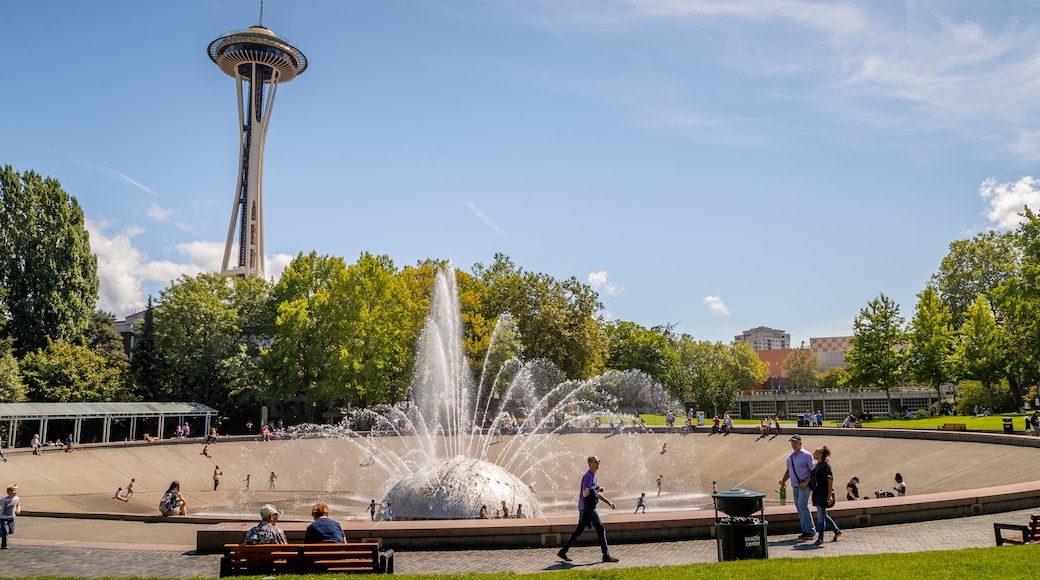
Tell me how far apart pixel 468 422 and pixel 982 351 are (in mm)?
36915

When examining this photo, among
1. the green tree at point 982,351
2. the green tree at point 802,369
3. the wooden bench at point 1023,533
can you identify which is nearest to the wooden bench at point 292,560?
the wooden bench at point 1023,533

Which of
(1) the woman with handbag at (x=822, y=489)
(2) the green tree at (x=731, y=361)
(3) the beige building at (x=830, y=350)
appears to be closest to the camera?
(1) the woman with handbag at (x=822, y=489)

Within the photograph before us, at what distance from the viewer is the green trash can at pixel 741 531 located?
32.2 ft

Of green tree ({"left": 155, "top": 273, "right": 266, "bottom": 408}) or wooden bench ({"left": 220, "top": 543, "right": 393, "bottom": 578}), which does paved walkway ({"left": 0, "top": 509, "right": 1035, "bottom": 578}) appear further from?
green tree ({"left": 155, "top": 273, "right": 266, "bottom": 408})

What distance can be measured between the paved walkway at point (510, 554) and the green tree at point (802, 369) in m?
115

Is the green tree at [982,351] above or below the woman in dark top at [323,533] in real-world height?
above

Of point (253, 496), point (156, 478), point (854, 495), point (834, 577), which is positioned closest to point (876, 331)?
point (854, 495)

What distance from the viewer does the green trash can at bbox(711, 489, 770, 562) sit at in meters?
9.81

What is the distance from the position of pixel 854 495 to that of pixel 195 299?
48.2 m

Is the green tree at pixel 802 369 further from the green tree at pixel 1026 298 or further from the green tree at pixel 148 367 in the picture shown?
the green tree at pixel 148 367

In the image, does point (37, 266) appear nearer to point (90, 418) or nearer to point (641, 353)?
point (90, 418)

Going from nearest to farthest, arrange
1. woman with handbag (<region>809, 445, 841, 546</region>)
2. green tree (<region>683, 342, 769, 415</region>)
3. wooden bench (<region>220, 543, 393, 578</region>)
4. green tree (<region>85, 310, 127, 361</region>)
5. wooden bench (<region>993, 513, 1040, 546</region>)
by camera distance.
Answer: wooden bench (<region>220, 543, 393, 578</region>)
wooden bench (<region>993, 513, 1040, 546</region>)
woman with handbag (<region>809, 445, 841, 546</region>)
green tree (<region>85, 310, 127, 361</region>)
green tree (<region>683, 342, 769, 415</region>)

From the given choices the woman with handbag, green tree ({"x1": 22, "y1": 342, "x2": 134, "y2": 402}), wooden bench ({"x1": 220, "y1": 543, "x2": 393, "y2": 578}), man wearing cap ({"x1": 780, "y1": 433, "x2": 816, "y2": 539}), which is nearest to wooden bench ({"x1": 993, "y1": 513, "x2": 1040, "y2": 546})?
the woman with handbag

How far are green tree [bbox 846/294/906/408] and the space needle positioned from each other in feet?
195
